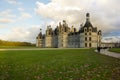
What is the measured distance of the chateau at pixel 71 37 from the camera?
11419cm

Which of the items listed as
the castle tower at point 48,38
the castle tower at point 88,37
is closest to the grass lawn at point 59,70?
the castle tower at point 88,37

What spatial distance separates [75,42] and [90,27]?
15.2 metres

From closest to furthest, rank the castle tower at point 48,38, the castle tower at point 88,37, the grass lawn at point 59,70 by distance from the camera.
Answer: the grass lawn at point 59,70
the castle tower at point 88,37
the castle tower at point 48,38

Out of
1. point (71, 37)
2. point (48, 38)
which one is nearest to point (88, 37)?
point (71, 37)

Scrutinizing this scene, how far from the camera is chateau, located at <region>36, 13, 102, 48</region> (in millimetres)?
114188

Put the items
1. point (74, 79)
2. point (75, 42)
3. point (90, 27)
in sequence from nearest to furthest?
point (74, 79)
point (90, 27)
point (75, 42)

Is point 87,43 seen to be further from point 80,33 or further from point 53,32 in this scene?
point 53,32

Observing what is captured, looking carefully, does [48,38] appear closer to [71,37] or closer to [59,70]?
[71,37]

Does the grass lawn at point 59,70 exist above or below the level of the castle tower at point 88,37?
below

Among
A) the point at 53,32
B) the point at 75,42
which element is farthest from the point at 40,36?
the point at 75,42

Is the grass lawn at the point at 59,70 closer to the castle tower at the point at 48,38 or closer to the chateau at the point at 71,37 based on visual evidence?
the chateau at the point at 71,37

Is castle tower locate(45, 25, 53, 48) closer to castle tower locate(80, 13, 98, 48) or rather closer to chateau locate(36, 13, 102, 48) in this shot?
chateau locate(36, 13, 102, 48)

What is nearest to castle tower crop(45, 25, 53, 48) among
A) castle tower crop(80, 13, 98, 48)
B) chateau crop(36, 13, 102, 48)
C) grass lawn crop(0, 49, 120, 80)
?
chateau crop(36, 13, 102, 48)

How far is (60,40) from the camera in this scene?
5167 inches
